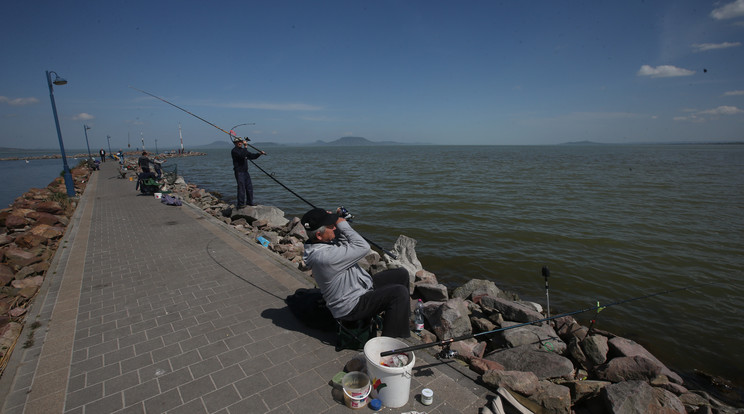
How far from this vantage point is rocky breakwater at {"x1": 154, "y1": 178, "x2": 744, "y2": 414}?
3.42 m

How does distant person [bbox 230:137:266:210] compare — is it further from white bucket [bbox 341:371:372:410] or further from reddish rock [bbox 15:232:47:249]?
white bucket [bbox 341:371:372:410]

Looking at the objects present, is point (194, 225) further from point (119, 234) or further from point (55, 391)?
point (55, 391)

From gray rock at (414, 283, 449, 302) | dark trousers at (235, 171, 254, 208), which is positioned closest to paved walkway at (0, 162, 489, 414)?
gray rock at (414, 283, 449, 302)

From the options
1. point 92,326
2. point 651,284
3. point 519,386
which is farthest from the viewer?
point 651,284

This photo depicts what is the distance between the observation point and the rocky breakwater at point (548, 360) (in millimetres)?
3422

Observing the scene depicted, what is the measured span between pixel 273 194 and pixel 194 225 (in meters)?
13.2

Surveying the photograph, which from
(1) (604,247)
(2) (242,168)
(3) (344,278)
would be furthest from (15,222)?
(1) (604,247)

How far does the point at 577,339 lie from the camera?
531 cm

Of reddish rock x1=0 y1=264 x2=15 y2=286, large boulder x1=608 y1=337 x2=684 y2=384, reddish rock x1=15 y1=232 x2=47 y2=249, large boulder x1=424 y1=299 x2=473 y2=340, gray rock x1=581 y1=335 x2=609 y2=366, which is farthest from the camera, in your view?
reddish rock x1=15 y1=232 x2=47 y2=249

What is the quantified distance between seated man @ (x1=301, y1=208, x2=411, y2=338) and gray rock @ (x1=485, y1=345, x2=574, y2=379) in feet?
5.90

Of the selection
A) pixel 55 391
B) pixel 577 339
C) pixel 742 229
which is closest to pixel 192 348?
pixel 55 391

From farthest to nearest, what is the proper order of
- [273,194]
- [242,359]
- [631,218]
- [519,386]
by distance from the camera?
[273,194]
[631,218]
[242,359]
[519,386]

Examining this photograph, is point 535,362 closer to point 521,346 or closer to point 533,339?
point 521,346

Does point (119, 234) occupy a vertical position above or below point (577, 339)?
above
